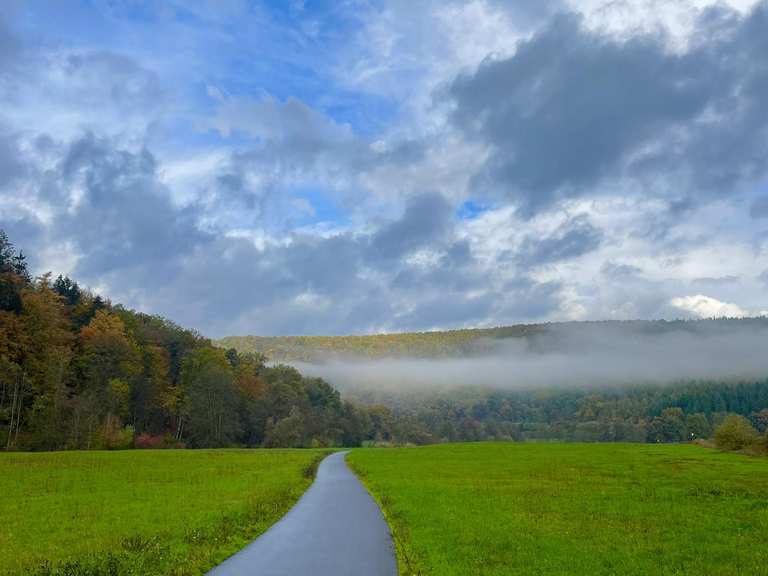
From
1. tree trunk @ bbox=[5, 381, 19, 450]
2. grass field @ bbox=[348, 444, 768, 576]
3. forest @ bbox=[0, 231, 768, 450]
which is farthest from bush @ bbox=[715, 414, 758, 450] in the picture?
tree trunk @ bbox=[5, 381, 19, 450]

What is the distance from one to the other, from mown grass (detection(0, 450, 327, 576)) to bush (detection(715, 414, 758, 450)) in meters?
78.5

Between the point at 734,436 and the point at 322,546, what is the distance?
328 ft

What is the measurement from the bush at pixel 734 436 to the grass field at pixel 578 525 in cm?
5789

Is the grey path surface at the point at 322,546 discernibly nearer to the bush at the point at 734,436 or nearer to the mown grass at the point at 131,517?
the mown grass at the point at 131,517

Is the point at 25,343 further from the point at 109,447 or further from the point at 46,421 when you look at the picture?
the point at 109,447

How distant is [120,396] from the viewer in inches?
4355

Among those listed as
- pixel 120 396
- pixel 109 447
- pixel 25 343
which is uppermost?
pixel 25 343

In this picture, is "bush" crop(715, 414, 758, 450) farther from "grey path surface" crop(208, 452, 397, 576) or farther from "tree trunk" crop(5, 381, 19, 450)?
"tree trunk" crop(5, 381, 19, 450)

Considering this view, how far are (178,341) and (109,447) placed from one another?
5118cm

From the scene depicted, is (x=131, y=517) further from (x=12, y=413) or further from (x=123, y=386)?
(x=123, y=386)

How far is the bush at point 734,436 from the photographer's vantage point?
99.3 m

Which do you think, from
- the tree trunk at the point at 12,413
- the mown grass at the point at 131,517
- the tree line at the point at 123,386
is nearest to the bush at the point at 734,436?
the mown grass at the point at 131,517

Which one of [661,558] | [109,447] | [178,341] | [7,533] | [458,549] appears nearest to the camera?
[661,558]

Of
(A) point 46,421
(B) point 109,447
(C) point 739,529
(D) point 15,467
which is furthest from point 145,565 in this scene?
(B) point 109,447
